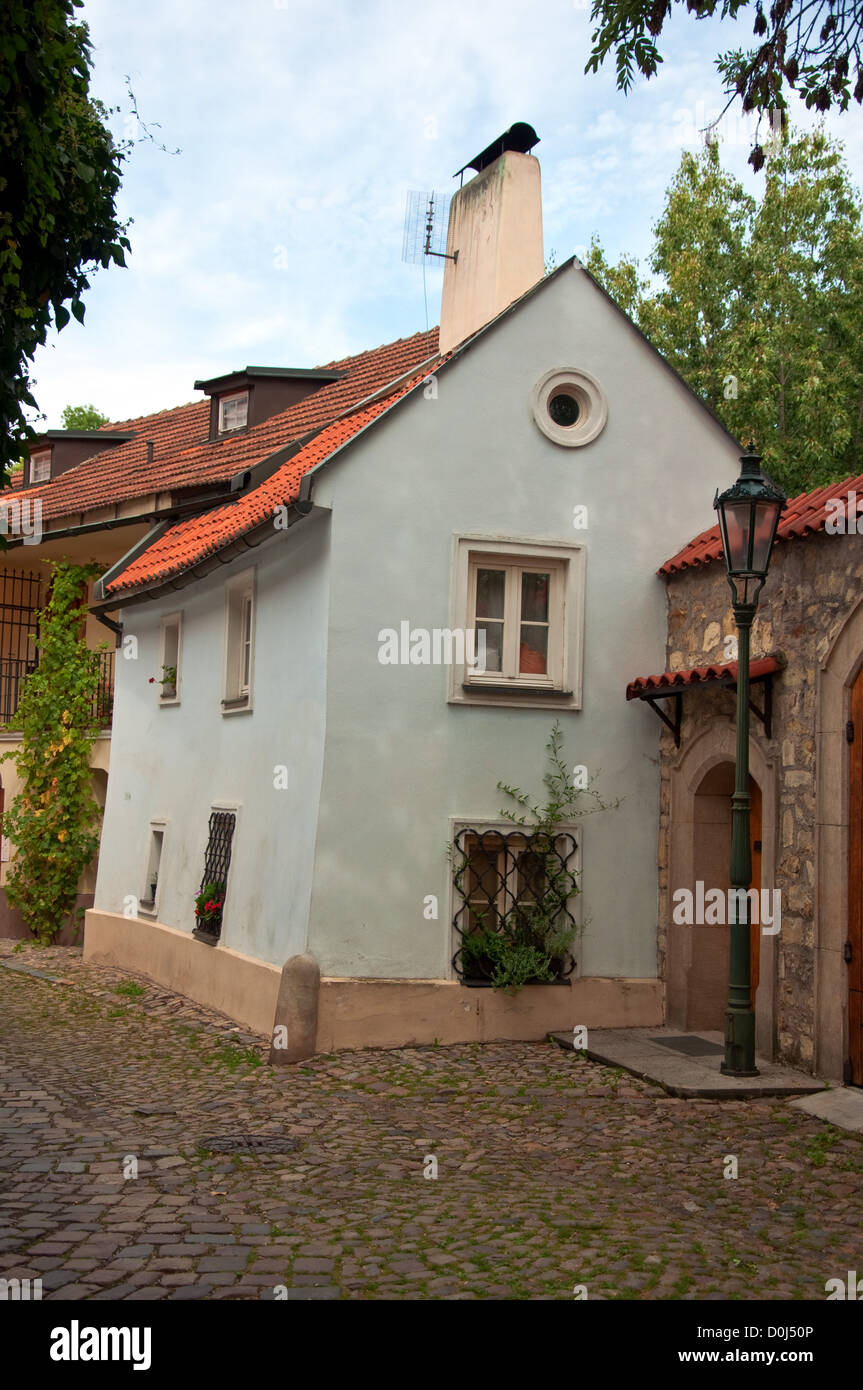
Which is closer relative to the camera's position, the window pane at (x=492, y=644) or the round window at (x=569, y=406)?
the window pane at (x=492, y=644)

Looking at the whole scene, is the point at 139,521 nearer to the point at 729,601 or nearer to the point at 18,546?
the point at 18,546

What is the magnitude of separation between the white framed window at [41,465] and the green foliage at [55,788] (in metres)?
6.00

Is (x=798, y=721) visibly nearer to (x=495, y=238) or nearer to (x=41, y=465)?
(x=495, y=238)

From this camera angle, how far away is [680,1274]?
5527 mm

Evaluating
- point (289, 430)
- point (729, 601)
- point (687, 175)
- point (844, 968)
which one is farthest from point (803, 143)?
point (844, 968)

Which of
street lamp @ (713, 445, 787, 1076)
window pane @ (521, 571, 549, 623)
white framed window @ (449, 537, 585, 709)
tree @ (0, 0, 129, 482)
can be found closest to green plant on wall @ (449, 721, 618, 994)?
white framed window @ (449, 537, 585, 709)

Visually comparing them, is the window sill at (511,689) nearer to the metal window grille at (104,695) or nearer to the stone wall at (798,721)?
the stone wall at (798,721)

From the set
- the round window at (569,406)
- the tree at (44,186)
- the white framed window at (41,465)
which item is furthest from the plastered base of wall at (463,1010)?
the white framed window at (41,465)

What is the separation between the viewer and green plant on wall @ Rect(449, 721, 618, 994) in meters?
11.1

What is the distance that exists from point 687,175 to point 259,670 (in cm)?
2057

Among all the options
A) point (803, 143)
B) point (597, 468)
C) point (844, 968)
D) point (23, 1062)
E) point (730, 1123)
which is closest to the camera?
point (730, 1123)

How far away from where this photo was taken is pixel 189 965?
1395 centimetres

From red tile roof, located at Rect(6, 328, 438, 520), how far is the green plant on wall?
524 cm

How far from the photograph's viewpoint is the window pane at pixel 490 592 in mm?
11727
